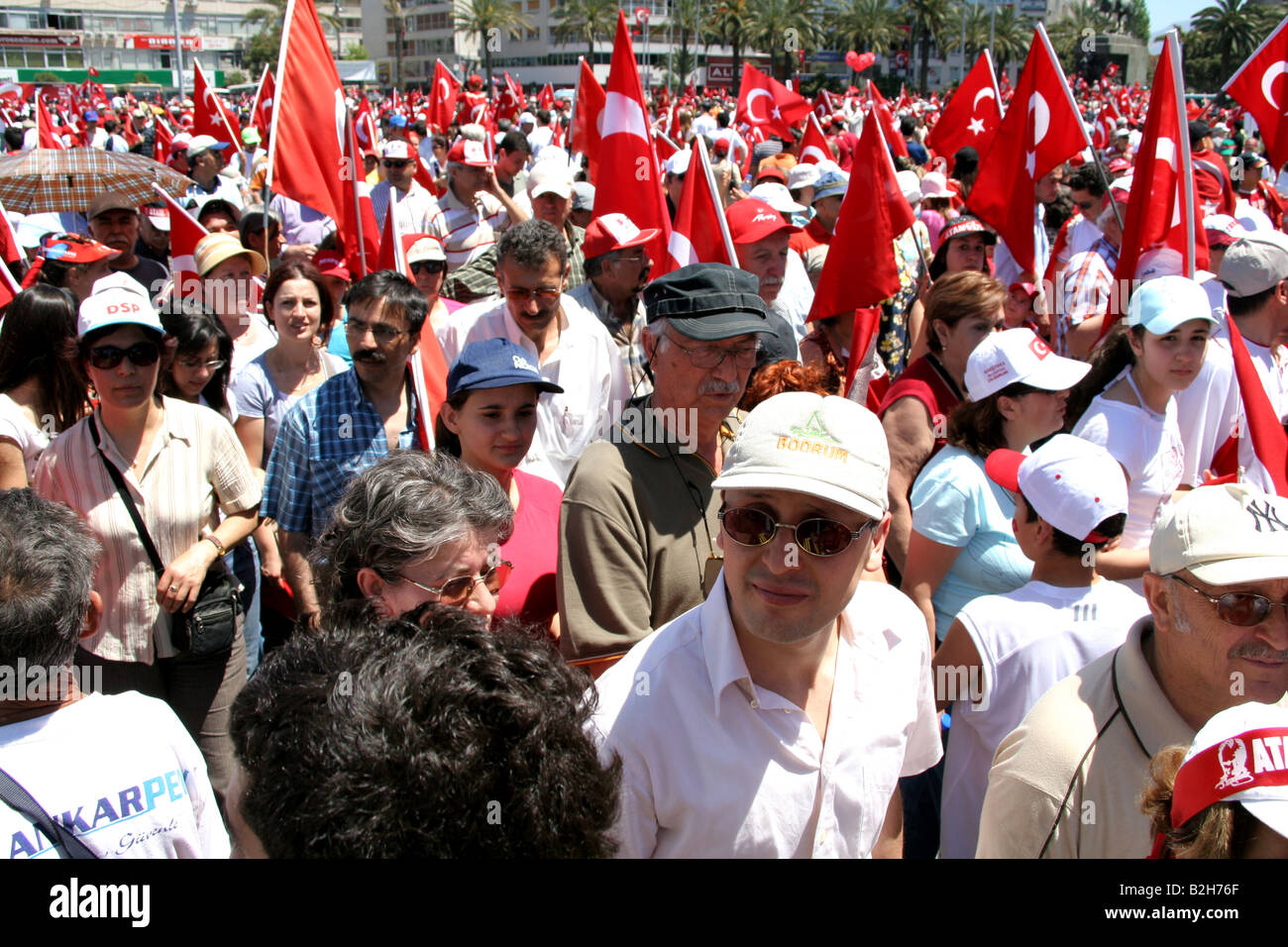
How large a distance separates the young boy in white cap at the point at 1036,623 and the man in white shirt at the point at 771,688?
27.1 inches

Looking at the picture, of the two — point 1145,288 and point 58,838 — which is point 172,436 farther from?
point 1145,288

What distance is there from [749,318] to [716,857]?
1482mm

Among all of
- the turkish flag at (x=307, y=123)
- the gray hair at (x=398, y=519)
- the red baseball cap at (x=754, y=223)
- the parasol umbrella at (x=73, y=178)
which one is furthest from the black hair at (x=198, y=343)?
the parasol umbrella at (x=73, y=178)

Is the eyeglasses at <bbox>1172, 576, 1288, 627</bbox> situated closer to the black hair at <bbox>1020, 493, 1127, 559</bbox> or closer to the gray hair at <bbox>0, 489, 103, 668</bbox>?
the black hair at <bbox>1020, 493, 1127, 559</bbox>

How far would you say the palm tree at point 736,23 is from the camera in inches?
2500

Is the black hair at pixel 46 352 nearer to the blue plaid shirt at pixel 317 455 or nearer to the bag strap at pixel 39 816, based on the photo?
the blue plaid shirt at pixel 317 455

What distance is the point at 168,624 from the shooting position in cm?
329

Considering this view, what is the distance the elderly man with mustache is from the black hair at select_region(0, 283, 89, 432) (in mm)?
714

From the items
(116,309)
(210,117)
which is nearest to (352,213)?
(116,309)

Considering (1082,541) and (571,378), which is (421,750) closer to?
(1082,541)

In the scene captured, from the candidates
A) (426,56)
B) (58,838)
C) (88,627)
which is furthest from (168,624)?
(426,56)

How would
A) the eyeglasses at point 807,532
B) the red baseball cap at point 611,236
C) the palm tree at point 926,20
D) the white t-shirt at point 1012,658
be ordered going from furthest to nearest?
1. the palm tree at point 926,20
2. the red baseball cap at point 611,236
3. the white t-shirt at point 1012,658
4. the eyeglasses at point 807,532

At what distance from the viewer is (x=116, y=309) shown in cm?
325

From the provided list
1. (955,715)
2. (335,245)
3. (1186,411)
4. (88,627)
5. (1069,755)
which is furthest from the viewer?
(335,245)
